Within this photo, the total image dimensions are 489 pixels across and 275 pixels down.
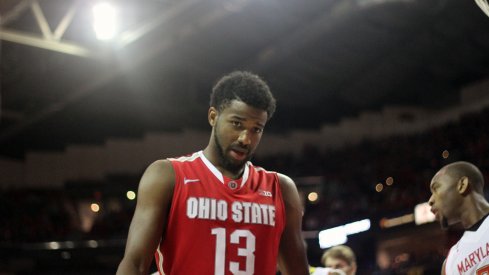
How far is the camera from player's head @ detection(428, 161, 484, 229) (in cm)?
431

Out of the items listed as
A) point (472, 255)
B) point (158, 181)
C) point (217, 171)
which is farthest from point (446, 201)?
point (158, 181)

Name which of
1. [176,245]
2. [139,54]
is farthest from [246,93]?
[139,54]

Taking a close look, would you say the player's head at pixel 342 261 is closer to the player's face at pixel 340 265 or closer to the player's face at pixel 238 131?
the player's face at pixel 340 265

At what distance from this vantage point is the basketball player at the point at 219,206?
279 centimetres

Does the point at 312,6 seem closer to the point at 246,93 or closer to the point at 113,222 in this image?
the point at 113,222

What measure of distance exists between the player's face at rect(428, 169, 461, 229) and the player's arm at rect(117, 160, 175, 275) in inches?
80.6

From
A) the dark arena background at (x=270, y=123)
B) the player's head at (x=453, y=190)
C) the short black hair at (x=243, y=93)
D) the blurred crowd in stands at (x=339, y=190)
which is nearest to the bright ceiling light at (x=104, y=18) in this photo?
the dark arena background at (x=270, y=123)

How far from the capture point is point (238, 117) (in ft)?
9.45

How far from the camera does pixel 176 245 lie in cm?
282

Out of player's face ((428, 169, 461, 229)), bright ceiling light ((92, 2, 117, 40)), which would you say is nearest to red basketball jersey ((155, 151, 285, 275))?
player's face ((428, 169, 461, 229))

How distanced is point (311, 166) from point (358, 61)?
128 inches

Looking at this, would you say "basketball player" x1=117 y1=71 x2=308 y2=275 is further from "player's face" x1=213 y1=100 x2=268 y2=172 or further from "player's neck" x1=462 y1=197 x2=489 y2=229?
"player's neck" x1=462 y1=197 x2=489 y2=229

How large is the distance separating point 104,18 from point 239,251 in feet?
31.5

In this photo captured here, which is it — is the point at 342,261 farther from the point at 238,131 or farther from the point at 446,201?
the point at 238,131
